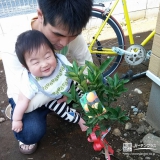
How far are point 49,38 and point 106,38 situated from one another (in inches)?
98.8

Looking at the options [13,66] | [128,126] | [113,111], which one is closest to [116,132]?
[128,126]

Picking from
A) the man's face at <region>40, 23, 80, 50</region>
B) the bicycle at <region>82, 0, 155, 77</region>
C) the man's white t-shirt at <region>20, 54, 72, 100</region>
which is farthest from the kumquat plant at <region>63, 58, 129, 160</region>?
the bicycle at <region>82, 0, 155, 77</region>

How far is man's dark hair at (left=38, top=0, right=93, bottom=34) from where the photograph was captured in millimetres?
1240

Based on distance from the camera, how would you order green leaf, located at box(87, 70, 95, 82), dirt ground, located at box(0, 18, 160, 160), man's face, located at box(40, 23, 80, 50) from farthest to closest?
1. dirt ground, located at box(0, 18, 160, 160)
2. man's face, located at box(40, 23, 80, 50)
3. green leaf, located at box(87, 70, 95, 82)

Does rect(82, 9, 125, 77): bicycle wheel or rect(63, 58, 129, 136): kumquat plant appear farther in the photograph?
rect(82, 9, 125, 77): bicycle wheel

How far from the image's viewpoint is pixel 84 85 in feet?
3.91

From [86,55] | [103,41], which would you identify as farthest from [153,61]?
[103,41]

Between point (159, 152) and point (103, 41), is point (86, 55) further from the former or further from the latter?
point (103, 41)

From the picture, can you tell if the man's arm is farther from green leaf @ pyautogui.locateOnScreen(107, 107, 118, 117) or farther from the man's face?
green leaf @ pyautogui.locateOnScreen(107, 107, 118, 117)

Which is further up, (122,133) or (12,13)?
(12,13)

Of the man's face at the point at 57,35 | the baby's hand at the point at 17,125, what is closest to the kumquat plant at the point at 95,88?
the man's face at the point at 57,35

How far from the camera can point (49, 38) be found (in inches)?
58.1

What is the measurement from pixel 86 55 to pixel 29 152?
1068 millimetres

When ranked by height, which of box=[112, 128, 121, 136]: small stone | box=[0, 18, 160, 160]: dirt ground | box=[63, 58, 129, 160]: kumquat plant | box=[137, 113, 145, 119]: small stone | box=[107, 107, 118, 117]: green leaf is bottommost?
box=[0, 18, 160, 160]: dirt ground
